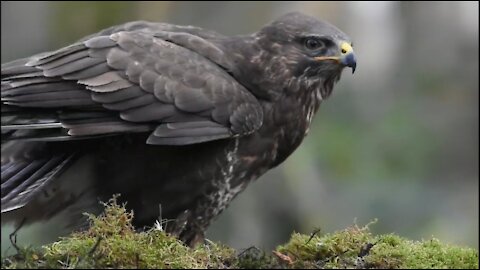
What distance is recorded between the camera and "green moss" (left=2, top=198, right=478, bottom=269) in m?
3.63

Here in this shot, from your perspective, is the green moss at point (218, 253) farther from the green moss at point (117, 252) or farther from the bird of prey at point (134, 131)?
the bird of prey at point (134, 131)

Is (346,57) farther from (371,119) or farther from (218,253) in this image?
(371,119)

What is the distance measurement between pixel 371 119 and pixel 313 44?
595 centimetres

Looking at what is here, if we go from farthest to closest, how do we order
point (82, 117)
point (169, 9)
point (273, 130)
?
point (169, 9)
point (273, 130)
point (82, 117)

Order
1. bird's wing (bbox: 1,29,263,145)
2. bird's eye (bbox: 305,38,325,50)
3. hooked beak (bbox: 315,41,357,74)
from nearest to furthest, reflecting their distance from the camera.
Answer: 1. bird's wing (bbox: 1,29,263,145)
2. hooked beak (bbox: 315,41,357,74)
3. bird's eye (bbox: 305,38,325,50)

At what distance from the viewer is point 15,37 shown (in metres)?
11.9

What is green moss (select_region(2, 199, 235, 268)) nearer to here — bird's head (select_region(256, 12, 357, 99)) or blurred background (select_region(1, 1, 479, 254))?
bird's head (select_region(256, 12, 357, 99))

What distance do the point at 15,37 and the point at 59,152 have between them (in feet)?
21.1

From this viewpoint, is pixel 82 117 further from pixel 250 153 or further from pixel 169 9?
pixel 169 9

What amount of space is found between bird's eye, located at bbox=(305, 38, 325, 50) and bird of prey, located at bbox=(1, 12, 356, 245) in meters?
0.17

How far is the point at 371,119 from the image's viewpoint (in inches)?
474

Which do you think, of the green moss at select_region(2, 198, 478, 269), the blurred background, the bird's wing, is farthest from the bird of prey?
the blurred background

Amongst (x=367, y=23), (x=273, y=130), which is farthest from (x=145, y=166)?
(x=367, y=23)

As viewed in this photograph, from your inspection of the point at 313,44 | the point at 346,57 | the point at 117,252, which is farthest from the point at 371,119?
the point at 117,252
